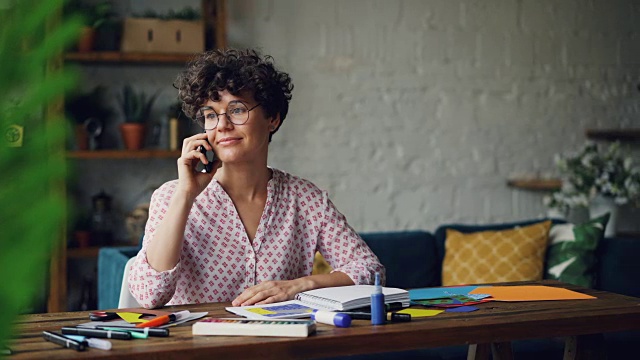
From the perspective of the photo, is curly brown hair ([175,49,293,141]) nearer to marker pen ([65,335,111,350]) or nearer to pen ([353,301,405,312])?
pen ([353,301,405,312])

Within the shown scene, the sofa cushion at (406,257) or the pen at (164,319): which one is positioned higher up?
the pen at (164,319)

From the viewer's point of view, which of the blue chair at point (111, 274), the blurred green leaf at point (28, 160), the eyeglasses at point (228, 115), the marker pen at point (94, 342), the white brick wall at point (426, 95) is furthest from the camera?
the white brick wall at point (426, 95)

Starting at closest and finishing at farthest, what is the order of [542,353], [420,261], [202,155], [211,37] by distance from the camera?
[202,155] < [542,353] < [420,261] < [211,37]

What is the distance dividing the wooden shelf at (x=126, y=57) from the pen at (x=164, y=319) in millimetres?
2592

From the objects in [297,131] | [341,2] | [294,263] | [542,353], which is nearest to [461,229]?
[542,353]

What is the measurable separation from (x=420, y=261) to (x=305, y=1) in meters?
1.67

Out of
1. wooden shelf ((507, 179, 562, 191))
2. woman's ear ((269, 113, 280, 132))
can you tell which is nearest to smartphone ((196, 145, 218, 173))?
woman's ear ((269, 113, 280, 132))

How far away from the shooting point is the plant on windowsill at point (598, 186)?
469 cm

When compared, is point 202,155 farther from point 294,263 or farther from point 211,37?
point 211,37

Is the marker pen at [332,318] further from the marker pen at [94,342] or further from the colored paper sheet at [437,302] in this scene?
the marker pen at [94,342]

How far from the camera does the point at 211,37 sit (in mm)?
4676

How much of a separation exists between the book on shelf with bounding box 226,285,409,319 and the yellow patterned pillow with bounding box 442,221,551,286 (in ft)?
6.26

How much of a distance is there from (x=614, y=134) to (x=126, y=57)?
9.44ft

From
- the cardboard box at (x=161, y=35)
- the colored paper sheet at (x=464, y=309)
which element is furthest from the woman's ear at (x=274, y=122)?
the cardboard box at (x=161, y=35)
